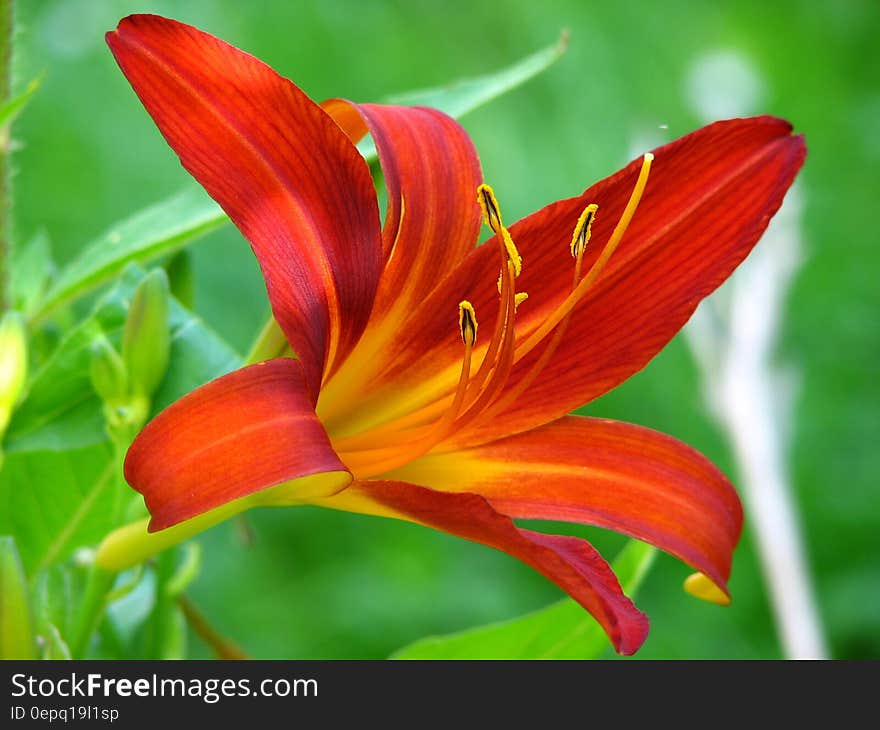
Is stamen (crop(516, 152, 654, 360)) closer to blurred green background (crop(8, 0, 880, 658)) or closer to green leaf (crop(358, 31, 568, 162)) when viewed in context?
green leaf (crop(358, 31, 568, 162))

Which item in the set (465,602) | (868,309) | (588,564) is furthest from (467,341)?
(868,309)

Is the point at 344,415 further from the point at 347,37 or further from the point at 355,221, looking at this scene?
the point at 347,37

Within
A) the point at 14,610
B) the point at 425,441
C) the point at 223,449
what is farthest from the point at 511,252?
the point at 14,610

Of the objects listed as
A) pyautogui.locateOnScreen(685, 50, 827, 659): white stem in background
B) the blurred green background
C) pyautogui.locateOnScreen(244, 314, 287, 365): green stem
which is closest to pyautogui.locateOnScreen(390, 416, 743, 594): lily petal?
pyautogui.locateOnScreen(244, 314, 287, 365): green stem

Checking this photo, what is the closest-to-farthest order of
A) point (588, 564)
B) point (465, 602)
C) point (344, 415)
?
point (588, 564) → point (344, 415) → point (465, 602)

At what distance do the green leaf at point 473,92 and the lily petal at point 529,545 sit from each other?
36 cm

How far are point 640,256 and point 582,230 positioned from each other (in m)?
0.06

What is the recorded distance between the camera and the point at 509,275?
713 millimetres

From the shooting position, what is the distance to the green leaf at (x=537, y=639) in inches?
37.9

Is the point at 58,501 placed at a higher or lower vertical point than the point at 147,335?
lower

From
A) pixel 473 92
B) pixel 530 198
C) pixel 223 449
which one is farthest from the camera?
pixel 530 198

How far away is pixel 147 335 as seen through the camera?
0.79m

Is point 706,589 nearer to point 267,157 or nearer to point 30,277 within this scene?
point 267,157
